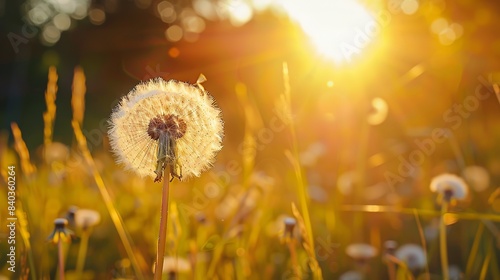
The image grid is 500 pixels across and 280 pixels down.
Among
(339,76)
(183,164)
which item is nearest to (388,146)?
(339,76)

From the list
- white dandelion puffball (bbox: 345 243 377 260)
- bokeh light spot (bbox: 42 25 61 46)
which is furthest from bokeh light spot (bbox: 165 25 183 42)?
white dandelion puffball (bbox: 345 243 377 260)

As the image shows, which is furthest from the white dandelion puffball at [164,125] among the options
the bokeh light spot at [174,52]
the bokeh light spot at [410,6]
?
the bokeh light spot at [174,52]

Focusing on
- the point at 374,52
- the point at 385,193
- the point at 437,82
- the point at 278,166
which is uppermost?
the point at 374,52

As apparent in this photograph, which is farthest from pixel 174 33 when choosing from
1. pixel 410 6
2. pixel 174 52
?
pixel 410 6

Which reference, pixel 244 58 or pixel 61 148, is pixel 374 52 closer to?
pixel 61 148

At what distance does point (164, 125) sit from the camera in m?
1.23

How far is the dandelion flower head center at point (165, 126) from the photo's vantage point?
1.23 meters

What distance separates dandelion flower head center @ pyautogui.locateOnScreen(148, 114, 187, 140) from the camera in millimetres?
1227

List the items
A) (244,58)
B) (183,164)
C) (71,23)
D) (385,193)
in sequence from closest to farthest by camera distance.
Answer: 1. (183,164)
2. (385,193)
3. (244,58)
4. (71,23)

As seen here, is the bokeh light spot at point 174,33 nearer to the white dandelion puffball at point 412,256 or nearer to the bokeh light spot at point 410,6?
the bokeh light spot at point 410,6

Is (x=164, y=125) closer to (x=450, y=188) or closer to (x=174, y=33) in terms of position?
(x=450, y=188)

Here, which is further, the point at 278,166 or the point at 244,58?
the point at 244,58

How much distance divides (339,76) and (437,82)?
1210mm

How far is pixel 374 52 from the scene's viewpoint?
5.90m
